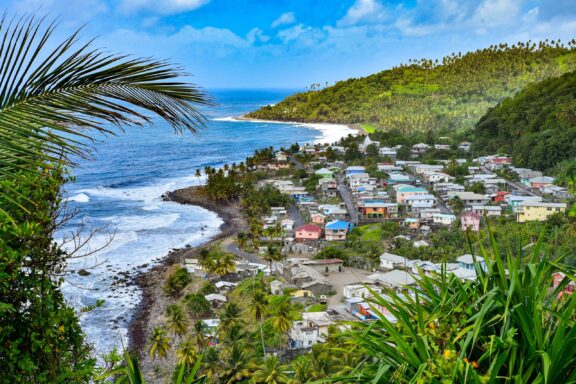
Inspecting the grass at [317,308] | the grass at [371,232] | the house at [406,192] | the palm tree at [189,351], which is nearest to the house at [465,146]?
the house at [406,192]

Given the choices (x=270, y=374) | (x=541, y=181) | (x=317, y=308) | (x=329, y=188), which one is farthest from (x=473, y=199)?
(x=270, y=374)

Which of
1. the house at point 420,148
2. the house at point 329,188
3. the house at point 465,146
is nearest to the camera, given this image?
the house at point 329,188

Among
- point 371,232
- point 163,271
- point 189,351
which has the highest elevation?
point 371,232

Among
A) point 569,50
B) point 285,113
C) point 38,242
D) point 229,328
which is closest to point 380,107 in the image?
point 285,113

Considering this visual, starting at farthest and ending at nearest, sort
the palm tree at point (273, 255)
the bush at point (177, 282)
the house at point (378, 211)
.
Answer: the house at point (378, 211) → the palm tree at point (273, 255) → the bush at point (177, 282)

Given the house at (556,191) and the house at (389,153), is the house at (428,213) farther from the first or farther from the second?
the house at (389,153)

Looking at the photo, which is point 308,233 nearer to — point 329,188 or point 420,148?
point 329,188

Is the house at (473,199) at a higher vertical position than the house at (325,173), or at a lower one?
lower
